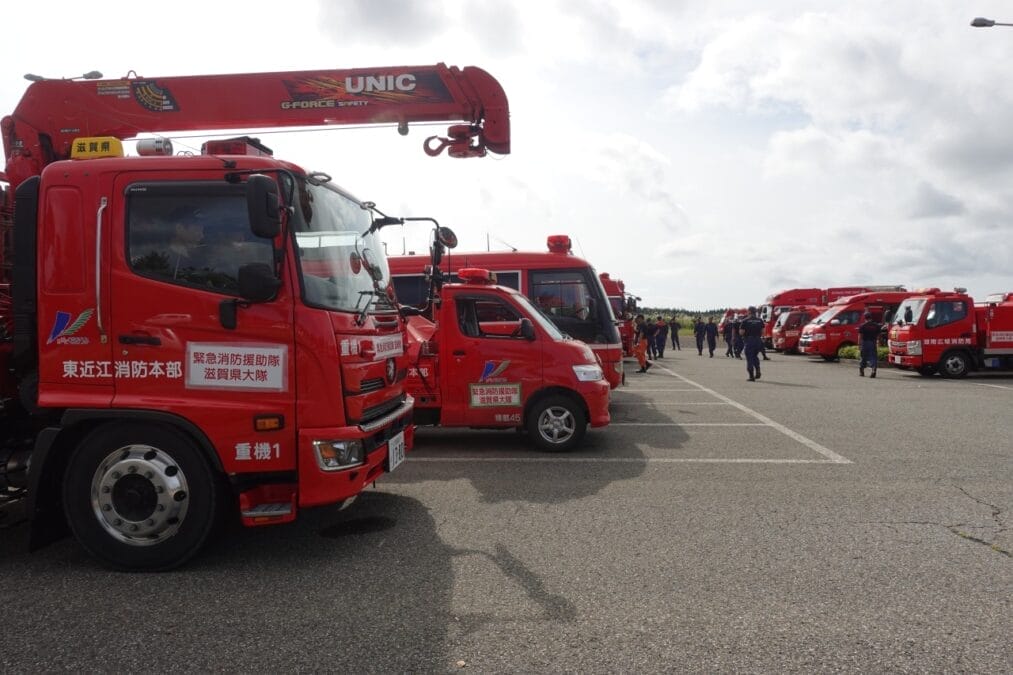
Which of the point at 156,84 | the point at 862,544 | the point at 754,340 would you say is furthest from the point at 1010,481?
the point at 754,340

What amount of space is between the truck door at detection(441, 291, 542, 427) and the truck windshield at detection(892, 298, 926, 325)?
48.3ft

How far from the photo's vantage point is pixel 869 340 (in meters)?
17.3

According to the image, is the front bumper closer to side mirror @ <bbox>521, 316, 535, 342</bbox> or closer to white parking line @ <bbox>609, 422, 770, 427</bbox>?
side mirror @ <bbox>521, 316, 535, 342</bbox>

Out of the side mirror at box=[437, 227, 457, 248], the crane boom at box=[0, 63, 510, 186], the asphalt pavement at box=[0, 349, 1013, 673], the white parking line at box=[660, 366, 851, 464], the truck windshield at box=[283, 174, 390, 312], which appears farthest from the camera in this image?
the white parking line at box=[660, 366, 851, 464]

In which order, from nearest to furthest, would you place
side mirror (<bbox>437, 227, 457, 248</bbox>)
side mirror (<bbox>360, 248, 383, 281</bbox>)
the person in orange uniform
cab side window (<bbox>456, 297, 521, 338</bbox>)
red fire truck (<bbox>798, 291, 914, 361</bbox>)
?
side mirror (<bbox>360, 248, 383, 281</bbox>), side mirror (<bbox>437, 227, 457, 248</bbox>), cab side window (<bbox>456, 297, 521, 338</bbox>), the person in orange uniform, red fire truck (<bbox>798, 291, 914, 361</bbox>)

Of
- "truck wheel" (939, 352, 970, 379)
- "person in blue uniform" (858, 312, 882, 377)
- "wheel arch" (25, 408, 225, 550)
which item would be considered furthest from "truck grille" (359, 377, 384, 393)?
"truck wheel" (939, 352, 970, 379)

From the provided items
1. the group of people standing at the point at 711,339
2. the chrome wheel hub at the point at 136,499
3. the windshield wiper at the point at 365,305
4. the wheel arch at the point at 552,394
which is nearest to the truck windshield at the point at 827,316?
the group of people standing at the point at 711,339

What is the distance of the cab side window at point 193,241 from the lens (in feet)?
13.2

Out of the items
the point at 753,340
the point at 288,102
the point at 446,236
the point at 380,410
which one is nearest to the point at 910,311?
the point at 753,340

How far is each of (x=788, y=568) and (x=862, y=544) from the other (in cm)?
78

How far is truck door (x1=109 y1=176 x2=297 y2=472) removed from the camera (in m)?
3.97

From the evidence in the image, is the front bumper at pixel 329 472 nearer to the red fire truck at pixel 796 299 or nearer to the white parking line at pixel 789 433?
the white parking line at pixel 789 433

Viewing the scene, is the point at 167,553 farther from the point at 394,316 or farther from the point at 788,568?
the point at 788,568

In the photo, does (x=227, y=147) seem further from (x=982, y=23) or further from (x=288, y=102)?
(x=982, y=23)
